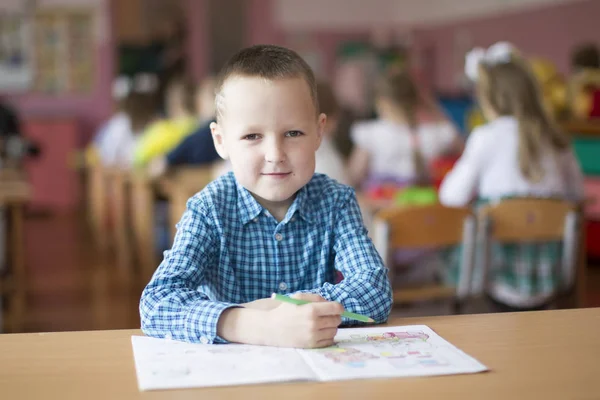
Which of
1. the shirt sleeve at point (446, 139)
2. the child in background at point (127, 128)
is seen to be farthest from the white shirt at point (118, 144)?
the shirt sleeve at point (446, 139)

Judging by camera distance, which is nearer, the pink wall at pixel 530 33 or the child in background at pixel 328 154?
the child in background at pixel 328 154

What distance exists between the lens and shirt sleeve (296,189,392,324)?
48.1 inches

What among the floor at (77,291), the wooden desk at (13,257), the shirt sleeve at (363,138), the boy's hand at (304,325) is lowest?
the floor at (77,291)

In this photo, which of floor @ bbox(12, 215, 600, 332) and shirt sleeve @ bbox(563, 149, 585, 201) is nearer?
shirt sleeve @ bbox(563, 149, 585, 201)

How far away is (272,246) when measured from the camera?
1352 millimetres

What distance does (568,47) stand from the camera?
7.67 metres

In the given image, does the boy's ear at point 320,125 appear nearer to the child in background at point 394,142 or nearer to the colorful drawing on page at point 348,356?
the colorful drawing on page at point 348,356

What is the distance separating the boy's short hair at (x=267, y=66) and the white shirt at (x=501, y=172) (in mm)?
1902

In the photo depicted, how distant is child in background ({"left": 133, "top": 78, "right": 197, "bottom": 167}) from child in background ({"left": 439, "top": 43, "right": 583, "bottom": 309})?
7.83 feet

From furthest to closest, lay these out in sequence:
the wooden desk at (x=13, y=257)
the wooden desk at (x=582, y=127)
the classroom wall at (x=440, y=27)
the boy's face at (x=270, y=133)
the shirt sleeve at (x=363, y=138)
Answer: the classroom wall at (x=440, y=27), the wooden desk at (x=582, y=127), the shirt sleeve at (x=363, y=138), the wooden desk at (x=13, y=257), the boy's face at (x=270, y=133)

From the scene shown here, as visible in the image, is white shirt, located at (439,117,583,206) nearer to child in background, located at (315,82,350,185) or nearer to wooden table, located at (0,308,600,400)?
child in background, located at (315,82,350,185)

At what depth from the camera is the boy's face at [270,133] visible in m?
1.21

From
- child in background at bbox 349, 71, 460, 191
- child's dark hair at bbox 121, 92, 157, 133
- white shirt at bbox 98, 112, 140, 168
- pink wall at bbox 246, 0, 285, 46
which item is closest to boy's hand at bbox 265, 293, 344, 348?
child in background at bbox 349, 71, 460, 191

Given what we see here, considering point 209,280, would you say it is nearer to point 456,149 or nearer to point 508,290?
point 508,290
